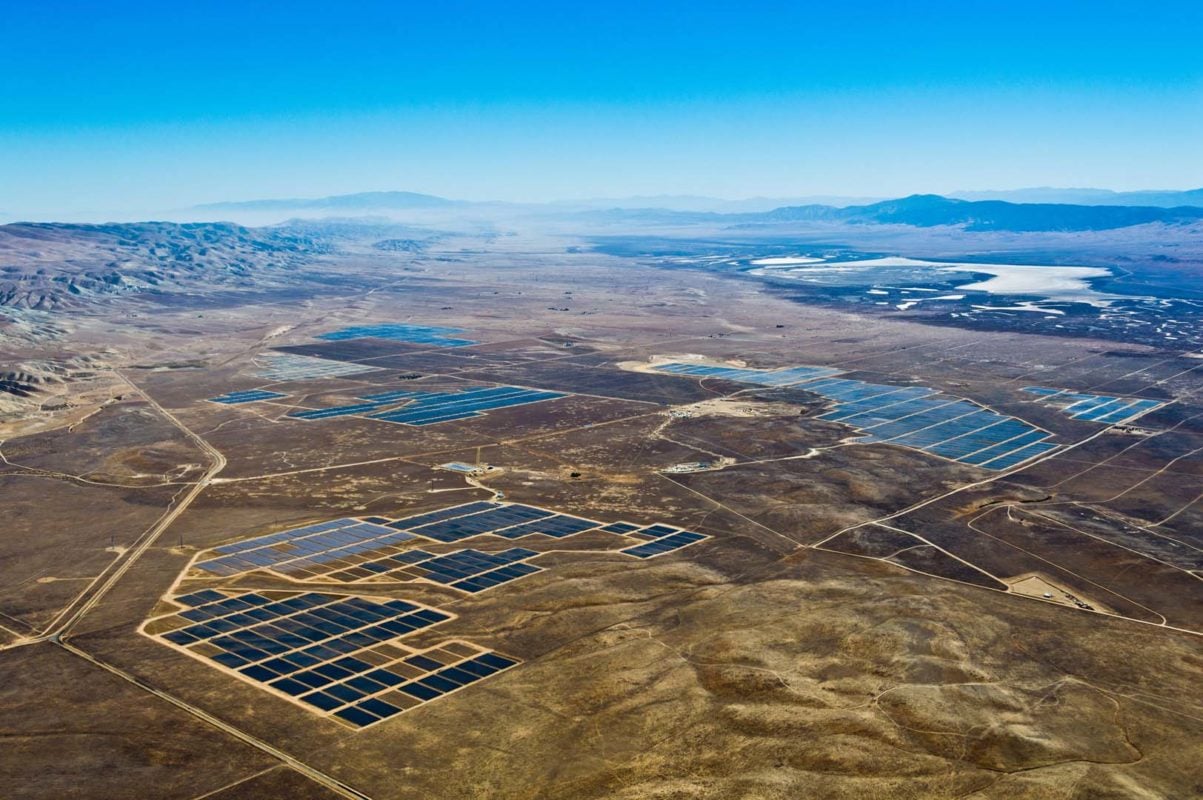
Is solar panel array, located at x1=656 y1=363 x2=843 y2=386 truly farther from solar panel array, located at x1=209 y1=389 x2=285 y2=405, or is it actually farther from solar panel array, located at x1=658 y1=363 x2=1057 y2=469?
solar panel array, located at x1=209 y1=389 x2=285 y2=405

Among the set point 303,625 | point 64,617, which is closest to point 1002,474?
point 303,625

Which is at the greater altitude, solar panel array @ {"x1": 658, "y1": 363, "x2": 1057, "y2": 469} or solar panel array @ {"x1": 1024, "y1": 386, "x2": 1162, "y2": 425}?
solar panel array @ {"x1": 658, "y1": 363, "x2": 1057, "y2": 469}

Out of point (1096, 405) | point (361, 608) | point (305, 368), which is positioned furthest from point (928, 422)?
point (305, 368)

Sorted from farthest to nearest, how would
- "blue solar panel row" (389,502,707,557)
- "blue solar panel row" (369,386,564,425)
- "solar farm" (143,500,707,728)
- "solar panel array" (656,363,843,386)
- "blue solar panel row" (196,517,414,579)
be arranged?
"solar panel array" (656,363,843,386) → "blue solar panel row" (369,386,564,425) → "blue solar panel row" (389,502,707,557) → "blue solar panel row" (196,517,414,579) → "solar farm" (143,500,707,728)

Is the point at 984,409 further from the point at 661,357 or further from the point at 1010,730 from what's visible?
the point at 1010,730

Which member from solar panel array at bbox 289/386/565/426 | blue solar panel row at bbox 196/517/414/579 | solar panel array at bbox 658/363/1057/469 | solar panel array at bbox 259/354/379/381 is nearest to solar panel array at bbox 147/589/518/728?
blue solar panel row at bbox 196/517/414/579

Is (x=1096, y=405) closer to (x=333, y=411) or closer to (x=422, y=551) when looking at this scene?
(x=422, y=551)
